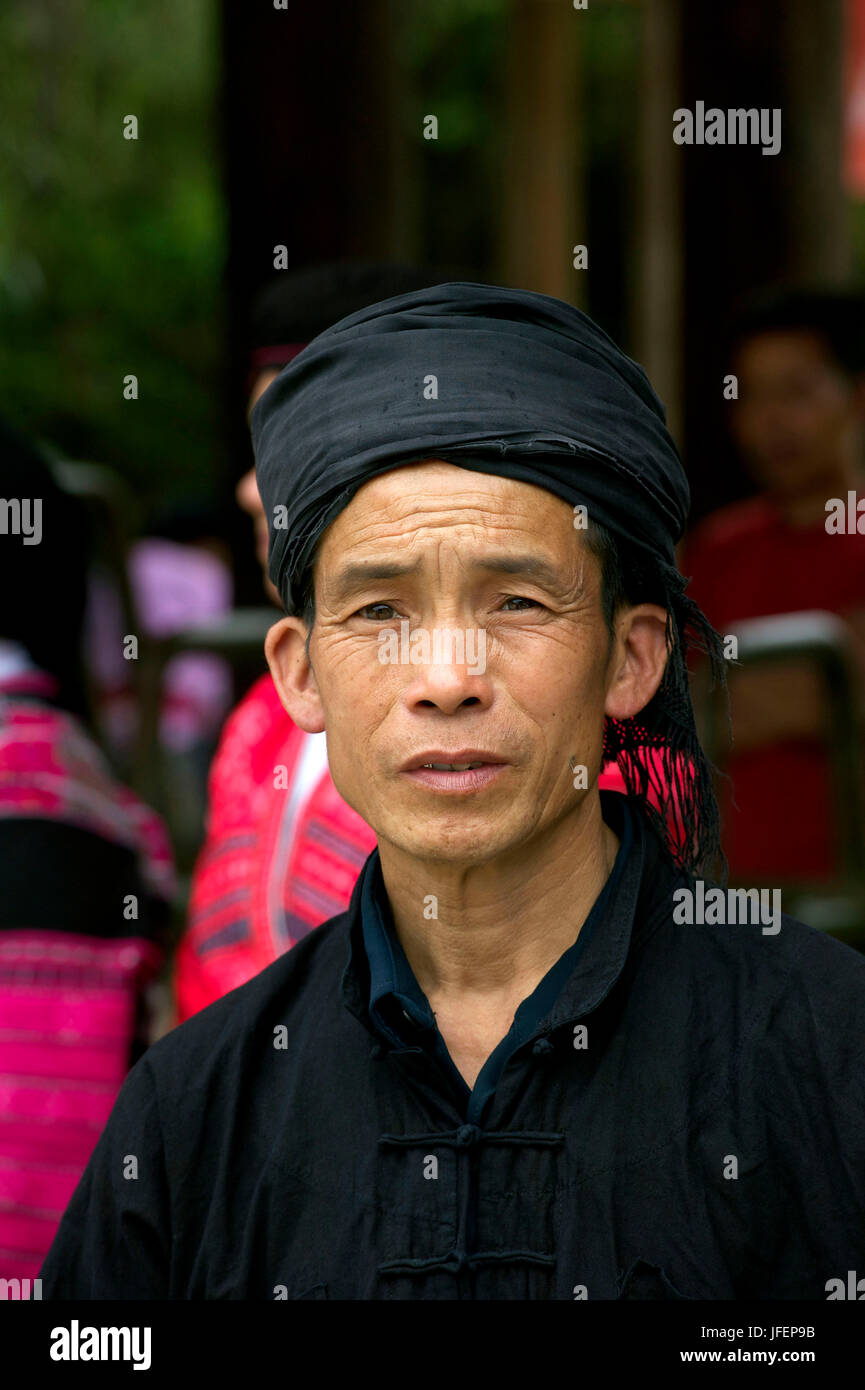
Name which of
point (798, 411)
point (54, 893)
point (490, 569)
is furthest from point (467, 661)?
point (798, 411)

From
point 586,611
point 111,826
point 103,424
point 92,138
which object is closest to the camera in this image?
point 586,611

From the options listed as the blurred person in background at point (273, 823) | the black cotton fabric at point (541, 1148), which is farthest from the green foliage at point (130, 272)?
the black cotton fabric at point (541, 1148)

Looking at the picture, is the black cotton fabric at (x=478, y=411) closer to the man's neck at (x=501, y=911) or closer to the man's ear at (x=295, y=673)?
the man's ear at (x=295, y=673)

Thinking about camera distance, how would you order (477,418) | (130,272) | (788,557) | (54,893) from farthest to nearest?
(130,272) → (788,557) → (54,893) → (477,418)

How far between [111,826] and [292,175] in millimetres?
2603

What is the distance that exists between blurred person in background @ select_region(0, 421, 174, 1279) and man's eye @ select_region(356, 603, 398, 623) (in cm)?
98

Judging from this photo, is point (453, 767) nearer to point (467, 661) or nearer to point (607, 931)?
point (467, 661)

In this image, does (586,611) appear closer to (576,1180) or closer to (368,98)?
(576,1180)

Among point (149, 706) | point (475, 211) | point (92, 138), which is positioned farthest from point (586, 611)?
point (475, 211)

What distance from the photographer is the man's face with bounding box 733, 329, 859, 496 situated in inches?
173

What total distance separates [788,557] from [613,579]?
275cm

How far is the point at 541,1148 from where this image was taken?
5.40 feet

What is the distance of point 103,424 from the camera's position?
1247cm
